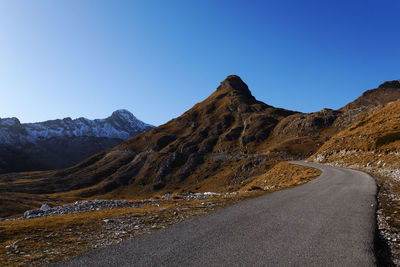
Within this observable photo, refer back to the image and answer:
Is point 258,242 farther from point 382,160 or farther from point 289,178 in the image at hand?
point 289,178

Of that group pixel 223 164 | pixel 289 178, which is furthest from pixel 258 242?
pixel 223 164

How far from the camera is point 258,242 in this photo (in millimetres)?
8086

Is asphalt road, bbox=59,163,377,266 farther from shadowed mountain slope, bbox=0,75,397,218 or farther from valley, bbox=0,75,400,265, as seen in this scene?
shadowed mountain slope, bbox=0,75,397,218

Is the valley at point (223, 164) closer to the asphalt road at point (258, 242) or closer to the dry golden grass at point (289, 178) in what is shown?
the dry golden grass at point (289, 178)

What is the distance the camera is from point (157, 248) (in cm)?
783

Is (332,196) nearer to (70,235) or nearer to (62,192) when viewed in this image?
(70,235)

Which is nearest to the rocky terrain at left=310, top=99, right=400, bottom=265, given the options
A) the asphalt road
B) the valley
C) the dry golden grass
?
the valley

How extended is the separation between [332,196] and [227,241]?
41.0ft

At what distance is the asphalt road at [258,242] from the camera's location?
675 cm

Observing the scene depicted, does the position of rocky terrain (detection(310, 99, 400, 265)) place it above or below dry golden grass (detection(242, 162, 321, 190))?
above

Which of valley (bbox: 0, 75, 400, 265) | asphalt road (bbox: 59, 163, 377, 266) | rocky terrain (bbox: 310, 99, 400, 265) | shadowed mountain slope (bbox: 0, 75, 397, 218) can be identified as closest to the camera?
asphalt road (bbox: 59, 163, 377, 266)

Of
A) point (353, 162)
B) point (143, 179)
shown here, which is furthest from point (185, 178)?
point (353, 162)

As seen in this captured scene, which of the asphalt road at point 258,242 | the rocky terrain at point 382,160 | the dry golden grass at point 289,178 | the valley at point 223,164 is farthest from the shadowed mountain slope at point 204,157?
the asphalt road at point 258,242

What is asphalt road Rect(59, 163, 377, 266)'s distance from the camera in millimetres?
6750
